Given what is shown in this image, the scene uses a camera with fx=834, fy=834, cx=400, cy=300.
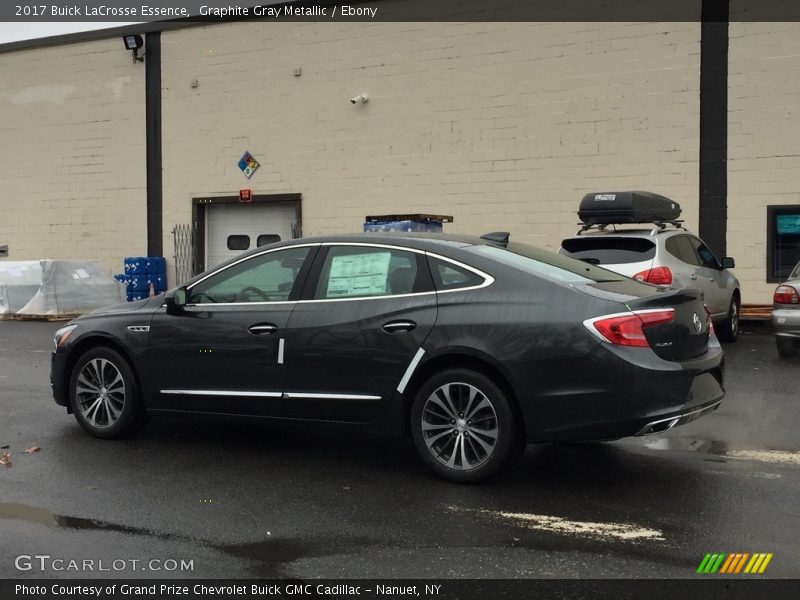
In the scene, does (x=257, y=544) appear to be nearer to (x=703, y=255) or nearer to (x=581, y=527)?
(x=581, y=527)

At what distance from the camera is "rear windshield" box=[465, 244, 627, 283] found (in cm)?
506

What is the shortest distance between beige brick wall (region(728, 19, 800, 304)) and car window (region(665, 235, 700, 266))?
453 centimetres

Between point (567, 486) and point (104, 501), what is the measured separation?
270 cm

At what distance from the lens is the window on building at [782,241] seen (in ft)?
47.8

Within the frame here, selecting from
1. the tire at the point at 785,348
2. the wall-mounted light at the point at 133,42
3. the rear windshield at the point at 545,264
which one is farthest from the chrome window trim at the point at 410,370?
the wall-mounted light at the point at 133,42

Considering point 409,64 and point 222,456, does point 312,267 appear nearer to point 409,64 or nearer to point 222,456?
point 222,456

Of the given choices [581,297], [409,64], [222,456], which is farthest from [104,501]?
[409,64]

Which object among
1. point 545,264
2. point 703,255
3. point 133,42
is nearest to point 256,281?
point 545,264

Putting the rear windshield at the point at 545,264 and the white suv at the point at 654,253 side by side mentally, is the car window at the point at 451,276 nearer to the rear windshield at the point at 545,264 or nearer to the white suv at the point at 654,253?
the rear windshield at the point at 545,264

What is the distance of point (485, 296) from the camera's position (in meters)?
4.95

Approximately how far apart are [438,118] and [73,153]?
9.63 meters

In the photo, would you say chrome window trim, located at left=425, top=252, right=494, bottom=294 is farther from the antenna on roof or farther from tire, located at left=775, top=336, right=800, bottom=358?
tire, located at left=775, top=336, right=800, bottom=358

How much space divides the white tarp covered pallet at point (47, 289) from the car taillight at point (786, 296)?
45.4 ft

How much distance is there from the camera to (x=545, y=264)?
5.26m
